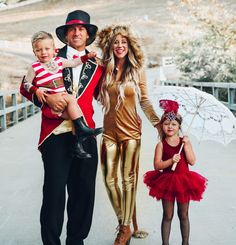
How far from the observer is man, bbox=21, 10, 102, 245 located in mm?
3818

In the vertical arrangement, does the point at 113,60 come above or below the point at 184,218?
above

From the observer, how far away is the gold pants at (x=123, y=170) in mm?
4352

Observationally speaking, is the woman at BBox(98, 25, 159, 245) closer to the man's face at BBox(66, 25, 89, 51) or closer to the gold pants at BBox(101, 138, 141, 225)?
the gold pants at BBox(101, 138, 141, 225)

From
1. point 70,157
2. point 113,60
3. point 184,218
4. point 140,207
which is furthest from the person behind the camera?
point 140,207

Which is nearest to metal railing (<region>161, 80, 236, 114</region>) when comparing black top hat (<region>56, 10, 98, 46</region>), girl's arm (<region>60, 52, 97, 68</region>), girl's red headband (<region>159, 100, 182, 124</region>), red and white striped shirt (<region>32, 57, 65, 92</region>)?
girl's red headband (<region>159, 100, 182, 124</region>)

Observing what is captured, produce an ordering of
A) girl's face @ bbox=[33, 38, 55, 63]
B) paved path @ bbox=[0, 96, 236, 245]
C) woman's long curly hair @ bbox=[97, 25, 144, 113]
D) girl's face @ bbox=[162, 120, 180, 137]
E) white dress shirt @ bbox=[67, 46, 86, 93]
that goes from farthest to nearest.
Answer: paved path @ bbox=[0, 96, 236, 245], woman's long curly hair @ bbox=[97, 25, 144, 113], girl's face @ bbox=[162, 120, 180, 137], white dress shirt @ bbox=[67, 46, 86, 93], girl's face @ bbox=[33, 38, 55, 63]

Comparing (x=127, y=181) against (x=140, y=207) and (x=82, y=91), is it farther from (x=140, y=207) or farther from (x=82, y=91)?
(x=140, y=207)

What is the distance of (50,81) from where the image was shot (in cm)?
379

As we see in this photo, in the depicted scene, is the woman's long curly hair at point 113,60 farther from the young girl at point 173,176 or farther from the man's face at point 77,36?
the young girl at point 173,176

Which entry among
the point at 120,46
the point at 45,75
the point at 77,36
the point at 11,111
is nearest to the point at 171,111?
the point at 120,46

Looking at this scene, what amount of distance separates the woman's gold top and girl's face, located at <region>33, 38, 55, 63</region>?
25.7 inches

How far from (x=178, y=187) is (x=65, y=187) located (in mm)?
786

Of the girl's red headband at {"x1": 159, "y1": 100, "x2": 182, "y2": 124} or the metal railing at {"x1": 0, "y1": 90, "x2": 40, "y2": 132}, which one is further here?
the metal railing at {"x1": 0, "y1": 90, "x2": 40, "y2": 132}

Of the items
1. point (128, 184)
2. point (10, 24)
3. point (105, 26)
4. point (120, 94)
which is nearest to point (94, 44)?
point (105, 26)
